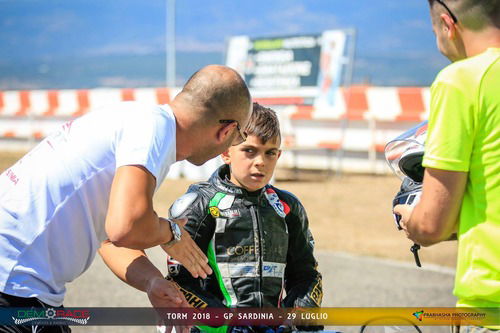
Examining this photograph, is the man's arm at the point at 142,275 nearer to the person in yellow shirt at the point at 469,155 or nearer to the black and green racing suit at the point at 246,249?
the black and green racing suit at the point at 246,249

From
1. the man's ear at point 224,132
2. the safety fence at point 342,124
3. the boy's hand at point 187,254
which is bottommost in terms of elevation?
the safety fence at point 342,124

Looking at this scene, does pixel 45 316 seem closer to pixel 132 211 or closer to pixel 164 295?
pixel 164 295

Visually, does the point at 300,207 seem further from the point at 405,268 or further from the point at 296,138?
the point at 296,138

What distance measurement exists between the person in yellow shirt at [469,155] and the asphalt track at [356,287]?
10.8ft

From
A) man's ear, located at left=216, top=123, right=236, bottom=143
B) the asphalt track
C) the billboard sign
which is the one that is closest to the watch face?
man's ear, located at left=216, top=123, right=236, bottom=143

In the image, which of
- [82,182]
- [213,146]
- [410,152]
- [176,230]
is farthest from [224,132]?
[410,152]

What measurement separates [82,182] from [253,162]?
1063 millimetres

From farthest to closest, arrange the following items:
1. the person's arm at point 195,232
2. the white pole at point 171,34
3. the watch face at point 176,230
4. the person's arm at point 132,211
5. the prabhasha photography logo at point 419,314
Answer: the white pole at point 171,34
the person's arm at point 195,232
the prabhasha photography logo at point 419,314
the watch face at point 176,230
the person's arm at point 132,211

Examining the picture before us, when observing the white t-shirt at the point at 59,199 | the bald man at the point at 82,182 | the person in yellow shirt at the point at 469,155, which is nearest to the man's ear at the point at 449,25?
the person in yellow shirt at the point at 469,155

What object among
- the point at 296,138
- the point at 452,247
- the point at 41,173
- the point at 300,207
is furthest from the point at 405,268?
the point at 296,138

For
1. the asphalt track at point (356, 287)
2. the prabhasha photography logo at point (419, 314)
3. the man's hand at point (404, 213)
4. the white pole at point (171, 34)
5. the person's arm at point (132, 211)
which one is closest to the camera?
the person's arm at point (132, 211)

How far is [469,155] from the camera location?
1979 mm

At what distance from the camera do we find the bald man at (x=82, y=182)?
7.77 ft

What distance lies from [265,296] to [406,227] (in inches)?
41.0
